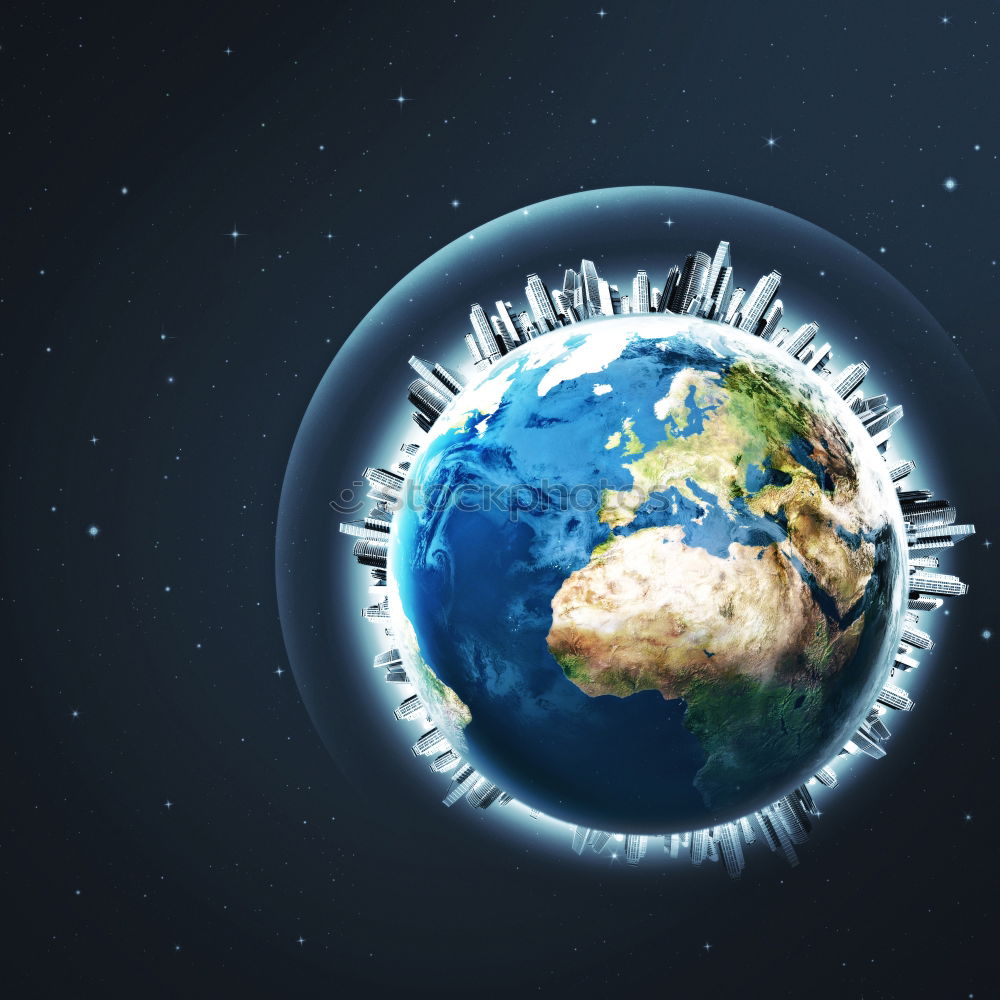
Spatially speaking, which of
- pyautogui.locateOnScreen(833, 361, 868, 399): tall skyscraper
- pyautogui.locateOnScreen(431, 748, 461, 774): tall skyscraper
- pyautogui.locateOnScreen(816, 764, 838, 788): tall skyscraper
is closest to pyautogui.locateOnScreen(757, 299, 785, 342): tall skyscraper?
pyautogui.locateOnScreen(833, 361, 868, 399): tall skyscraper

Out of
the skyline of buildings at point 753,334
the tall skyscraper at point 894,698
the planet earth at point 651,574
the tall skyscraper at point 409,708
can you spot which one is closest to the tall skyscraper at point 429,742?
the skyline of buildings at point 753,334

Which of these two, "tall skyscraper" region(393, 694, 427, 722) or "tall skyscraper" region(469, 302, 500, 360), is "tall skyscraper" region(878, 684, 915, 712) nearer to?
"tall skyscraper" region(393, 694, 427, 722)

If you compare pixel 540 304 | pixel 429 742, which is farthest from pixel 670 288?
pixel 429 742

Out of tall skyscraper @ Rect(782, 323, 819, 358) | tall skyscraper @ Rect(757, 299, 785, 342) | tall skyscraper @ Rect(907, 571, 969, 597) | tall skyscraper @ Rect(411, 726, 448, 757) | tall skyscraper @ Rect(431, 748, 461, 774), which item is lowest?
tall skyscraper @ Rect(431, 748, 461, 774)

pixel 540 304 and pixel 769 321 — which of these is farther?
pixel 769 321

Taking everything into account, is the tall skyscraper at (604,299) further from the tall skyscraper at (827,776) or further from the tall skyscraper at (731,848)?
the tall skyscraper at (827,776)

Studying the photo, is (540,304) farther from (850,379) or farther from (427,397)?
(850,379)

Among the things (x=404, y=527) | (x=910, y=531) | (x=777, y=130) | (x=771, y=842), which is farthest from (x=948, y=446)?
(x=404, y=527)
